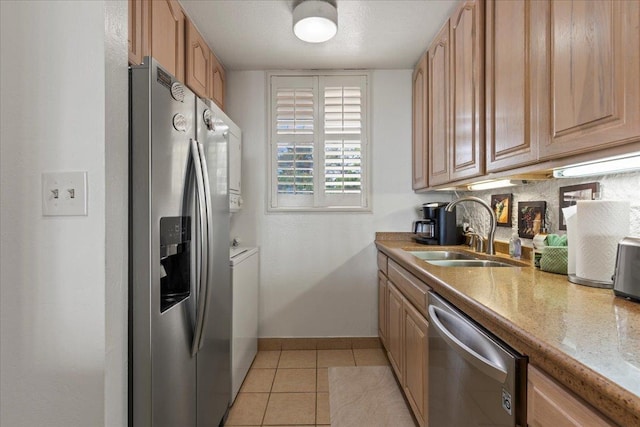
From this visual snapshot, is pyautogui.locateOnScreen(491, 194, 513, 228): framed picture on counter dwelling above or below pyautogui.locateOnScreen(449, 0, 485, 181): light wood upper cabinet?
below

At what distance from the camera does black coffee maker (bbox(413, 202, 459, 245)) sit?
2.51m

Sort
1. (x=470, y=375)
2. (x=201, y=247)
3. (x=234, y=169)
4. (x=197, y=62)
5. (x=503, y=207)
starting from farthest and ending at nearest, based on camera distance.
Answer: (x=234, y=169), (x=197, y=62), (x=503, y=207), (x=201, y=247), (x=470, y=375)

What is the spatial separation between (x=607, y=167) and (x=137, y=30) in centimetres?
203

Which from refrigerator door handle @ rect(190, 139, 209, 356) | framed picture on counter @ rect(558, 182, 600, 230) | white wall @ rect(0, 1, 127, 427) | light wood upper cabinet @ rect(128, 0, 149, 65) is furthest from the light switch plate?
framed picture on counter @ rect(558, 182, 600, 230)

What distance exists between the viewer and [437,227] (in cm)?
255

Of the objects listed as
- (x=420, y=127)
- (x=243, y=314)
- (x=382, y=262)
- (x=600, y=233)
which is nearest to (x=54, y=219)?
(x=243, y=314)

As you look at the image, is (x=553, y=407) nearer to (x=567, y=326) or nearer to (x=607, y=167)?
(x=567, y=326)

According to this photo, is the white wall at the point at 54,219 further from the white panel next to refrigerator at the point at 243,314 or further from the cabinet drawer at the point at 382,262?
the cabinet drawer at the point at 382,262

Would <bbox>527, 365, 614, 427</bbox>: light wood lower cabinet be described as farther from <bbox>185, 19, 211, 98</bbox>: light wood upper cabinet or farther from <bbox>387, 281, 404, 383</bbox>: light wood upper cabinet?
<bbox>185, 19, 211, 98</bbox>: light wood upper cabinet

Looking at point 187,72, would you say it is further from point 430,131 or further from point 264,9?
point 430,131

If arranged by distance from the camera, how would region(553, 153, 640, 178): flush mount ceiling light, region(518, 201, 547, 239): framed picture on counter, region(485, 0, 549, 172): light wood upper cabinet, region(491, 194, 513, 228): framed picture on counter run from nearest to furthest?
region(553, 153, 640, 178): flush mount ceiling light
region(485, 0, 549, 172): light wood upper cabinet
region(518, 201, 547, 239): framed picture on counter
region(491, 194, 513, 228): framed picture on counter

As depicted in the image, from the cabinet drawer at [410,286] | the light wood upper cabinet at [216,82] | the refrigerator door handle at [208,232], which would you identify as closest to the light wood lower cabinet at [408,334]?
the cabinet drawer at [410,286]

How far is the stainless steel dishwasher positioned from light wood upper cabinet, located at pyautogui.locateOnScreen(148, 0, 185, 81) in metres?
1.85

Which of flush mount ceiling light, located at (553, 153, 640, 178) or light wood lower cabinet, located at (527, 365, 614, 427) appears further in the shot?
flush mount ceiling light, located at (553, 153, 640, 178)
